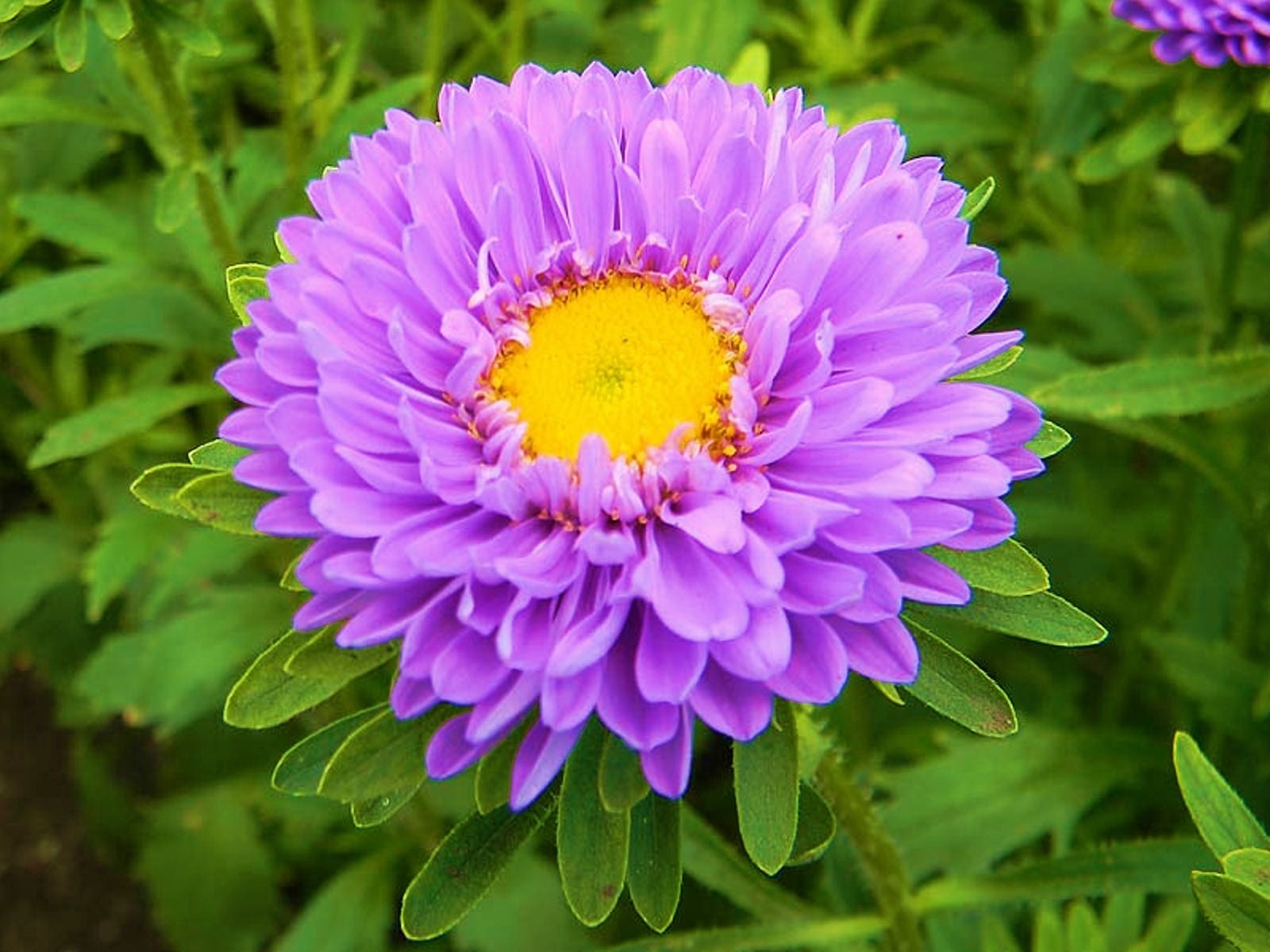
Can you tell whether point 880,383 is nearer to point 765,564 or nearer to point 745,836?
point 765,564

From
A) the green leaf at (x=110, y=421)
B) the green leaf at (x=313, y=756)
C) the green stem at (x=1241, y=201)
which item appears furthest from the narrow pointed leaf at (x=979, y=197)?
the green leaf at (x=110, y=421)

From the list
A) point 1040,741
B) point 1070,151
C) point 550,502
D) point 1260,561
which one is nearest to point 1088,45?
point 1070,151

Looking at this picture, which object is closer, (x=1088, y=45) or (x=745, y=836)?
(x=745, y=836)

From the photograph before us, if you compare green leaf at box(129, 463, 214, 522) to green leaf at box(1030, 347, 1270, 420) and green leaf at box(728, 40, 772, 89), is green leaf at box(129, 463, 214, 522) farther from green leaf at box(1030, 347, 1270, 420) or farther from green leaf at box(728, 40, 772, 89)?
green leaf at box(1030, 347, 1270, 420)

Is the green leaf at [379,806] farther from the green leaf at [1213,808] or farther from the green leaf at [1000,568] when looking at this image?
the green leaf at [1213,808]

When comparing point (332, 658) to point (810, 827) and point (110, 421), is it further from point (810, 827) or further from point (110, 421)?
point (110, 421)

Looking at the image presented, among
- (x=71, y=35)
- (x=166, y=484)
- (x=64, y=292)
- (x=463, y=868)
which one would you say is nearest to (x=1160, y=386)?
(x=463, y=868)

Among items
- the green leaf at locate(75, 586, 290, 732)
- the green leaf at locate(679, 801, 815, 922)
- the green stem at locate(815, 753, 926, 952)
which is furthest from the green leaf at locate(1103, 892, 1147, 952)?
the green leaf at locate(75, 586, 290, 732)
